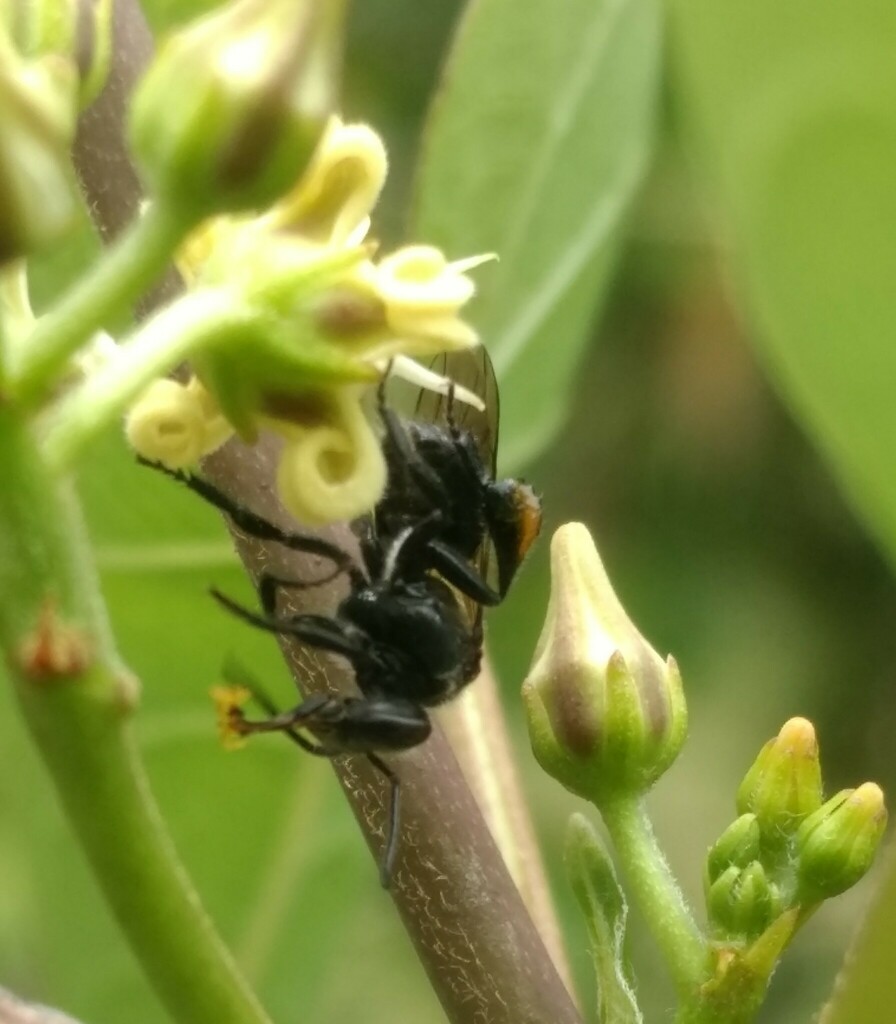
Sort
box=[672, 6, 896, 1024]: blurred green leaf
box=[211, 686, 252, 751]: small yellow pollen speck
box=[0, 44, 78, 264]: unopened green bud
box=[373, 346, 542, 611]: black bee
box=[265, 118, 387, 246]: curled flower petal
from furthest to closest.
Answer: box=[672, 6, 896, 1024]: blurred green leaf < box=[373, 346, 542, 611]: black bee < box=[211, 686, 252, 751]: small yellow pollen speck < box=[265, 118, 387, 246]: curled flower petal < box=[0, 44, 78, 264]: unopened green bud

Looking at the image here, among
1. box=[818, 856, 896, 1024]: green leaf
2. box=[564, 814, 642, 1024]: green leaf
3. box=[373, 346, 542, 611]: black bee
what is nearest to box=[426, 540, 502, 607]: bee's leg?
box=[373, 346, 542, 611]: black bee

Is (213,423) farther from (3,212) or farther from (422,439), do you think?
(422,439)

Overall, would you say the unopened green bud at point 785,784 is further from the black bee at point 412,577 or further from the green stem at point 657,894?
the black bee at point 412,577

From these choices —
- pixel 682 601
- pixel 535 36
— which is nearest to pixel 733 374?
pixel 682 601

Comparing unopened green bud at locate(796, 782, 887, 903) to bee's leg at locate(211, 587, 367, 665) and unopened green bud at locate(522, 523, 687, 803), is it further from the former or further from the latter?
bee's leg at locate(211, 587, 367, 665)

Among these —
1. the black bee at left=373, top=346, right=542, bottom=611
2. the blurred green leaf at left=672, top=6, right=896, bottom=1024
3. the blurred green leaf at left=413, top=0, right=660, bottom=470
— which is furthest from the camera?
the blurred green leaf at left=413, top=0, right=660, bottom=470

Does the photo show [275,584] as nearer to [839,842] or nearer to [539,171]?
[839,842]

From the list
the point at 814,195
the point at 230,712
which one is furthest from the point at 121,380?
the point at 814,195
